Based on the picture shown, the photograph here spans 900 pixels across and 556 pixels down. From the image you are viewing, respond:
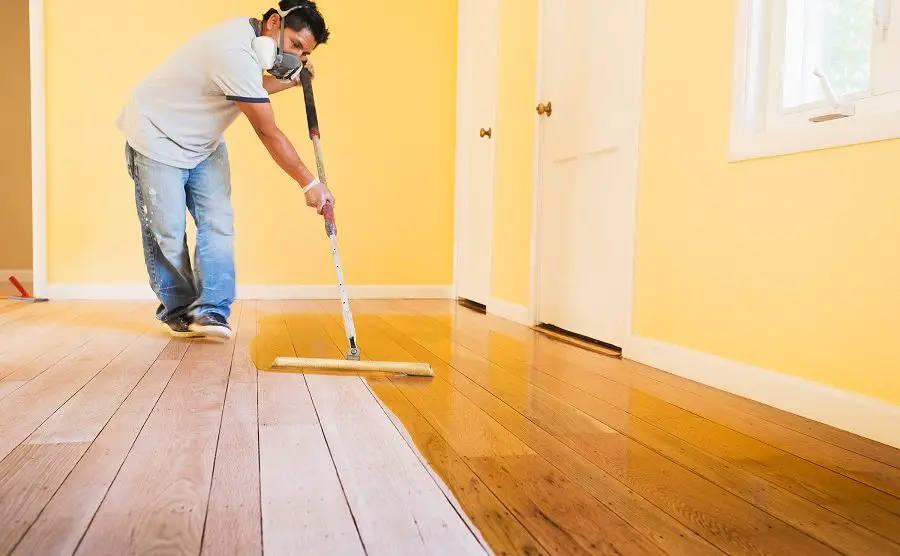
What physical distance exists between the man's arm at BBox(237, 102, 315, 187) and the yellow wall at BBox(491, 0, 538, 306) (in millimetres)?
1373

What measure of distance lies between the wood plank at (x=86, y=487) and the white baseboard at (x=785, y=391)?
150 cm

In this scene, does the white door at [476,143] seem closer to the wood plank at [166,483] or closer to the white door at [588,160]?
the white door at [588,160]

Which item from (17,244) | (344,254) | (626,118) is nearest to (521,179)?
(626,118)

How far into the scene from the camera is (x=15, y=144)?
18.7 feet

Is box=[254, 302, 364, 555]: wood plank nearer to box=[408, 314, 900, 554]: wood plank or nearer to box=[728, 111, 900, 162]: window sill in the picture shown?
box=[408, 314, 900, 554]: wood plank

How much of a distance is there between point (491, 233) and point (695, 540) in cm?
321

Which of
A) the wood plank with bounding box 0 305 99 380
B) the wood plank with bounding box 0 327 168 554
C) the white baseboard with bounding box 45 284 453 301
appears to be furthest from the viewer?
the white baseboard with bounding box 45 284 453 301

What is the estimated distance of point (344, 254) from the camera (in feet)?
15.3

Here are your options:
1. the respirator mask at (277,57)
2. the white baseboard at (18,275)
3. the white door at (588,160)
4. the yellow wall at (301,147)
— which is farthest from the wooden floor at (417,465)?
the white baseboard at (18,275)

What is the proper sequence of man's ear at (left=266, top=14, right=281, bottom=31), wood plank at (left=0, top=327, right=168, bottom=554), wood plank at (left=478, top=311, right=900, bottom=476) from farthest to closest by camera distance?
man's ear at (left=266, top=14, right=281, bottom=31) → wood plank at (left=478, top=311, right=900, bottom=476) → wood plank at (left=0, top=327, right=168, bottom=554)

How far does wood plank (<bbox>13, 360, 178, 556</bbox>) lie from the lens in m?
0.98

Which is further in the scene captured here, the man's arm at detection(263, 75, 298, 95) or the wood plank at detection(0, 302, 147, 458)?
the man's arm at detection(263, 75, 298, 95)

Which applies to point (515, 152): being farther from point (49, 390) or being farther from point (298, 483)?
point (298, 483)

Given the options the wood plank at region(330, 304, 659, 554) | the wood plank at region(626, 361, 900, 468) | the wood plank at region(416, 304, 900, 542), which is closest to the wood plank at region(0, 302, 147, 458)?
the wood plank at region(330, 304, 659, 554)
